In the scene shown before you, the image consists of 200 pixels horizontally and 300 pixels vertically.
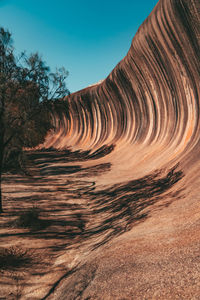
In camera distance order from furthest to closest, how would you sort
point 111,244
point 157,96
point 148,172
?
1. point 157,96
2. point 148,172
3. point 111,244

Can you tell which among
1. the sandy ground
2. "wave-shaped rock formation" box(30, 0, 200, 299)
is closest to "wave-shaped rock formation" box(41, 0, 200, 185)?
"wave-shaped rock formation" box(30, 0, 200, 299)

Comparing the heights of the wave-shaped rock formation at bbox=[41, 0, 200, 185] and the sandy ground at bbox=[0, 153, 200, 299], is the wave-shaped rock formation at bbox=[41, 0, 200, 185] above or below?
above

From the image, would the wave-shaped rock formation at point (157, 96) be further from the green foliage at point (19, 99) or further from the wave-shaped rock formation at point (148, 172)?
the green foliage at point (19, 99)

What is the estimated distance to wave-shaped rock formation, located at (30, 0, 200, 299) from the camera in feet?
10.8

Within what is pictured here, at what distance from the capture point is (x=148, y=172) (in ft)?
37.2

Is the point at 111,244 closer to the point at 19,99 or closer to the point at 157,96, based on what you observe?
the point at 19,99

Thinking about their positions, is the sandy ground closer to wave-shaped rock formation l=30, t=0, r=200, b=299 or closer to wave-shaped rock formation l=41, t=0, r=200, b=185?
wave-shaped rock formation l=30, t=0, r=200, b=299

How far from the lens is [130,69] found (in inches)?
683

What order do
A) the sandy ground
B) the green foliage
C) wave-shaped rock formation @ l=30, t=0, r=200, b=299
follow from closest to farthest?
the sandy ground → wave-shaped rock formation @ l=30, t=0, r=200, b=299 → the green foliage

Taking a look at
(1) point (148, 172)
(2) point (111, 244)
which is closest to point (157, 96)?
(1) point (148, 172)

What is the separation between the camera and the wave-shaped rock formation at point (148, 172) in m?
3.29

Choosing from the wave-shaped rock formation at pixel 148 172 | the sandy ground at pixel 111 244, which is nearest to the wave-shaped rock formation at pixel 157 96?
the wave-shaped rock formation at pixel 148 172

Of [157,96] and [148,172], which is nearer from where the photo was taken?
[148,172]

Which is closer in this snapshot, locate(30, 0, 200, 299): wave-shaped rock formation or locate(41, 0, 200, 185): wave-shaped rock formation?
locate(30, 0, 200, 299): wave-shaped rock formation
